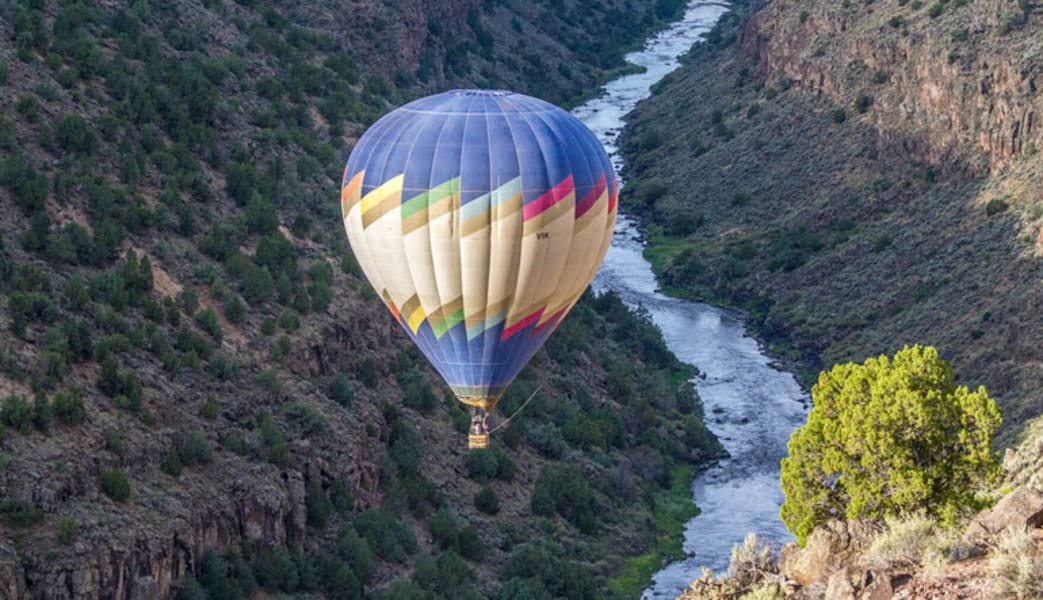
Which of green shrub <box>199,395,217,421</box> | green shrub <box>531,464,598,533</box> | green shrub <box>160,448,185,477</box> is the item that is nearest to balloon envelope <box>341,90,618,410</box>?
green shrub <box>199,395,217,421</box>

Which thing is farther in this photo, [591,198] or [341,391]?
[341,391]

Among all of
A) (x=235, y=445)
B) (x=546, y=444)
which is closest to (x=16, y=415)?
(x=235, y=445)

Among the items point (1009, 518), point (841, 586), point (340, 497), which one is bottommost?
point (340, 497)

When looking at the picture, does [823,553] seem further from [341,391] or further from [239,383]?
[341,391]

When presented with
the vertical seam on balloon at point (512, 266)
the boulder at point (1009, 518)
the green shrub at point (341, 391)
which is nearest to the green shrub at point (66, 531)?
the vertical seam on balloon at point (512, 266)

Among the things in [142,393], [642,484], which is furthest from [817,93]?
[142,393]

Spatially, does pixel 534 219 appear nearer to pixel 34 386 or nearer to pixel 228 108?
pixel 34 386
